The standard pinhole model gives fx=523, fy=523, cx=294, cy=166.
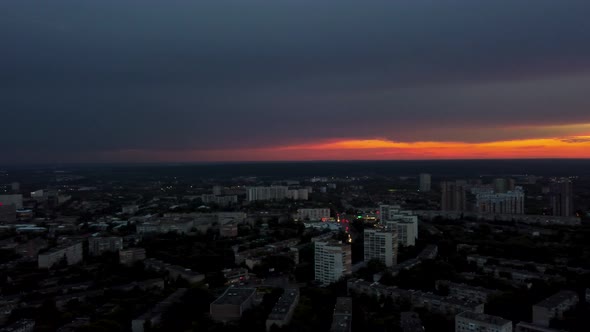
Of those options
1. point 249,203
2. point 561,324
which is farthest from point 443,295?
point 249,203

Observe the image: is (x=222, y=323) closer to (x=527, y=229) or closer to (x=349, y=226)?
(x=349, y=226)

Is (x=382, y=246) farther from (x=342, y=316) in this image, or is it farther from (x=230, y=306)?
(x=230, y=306)

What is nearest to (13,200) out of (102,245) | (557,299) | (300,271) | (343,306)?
(102,245)

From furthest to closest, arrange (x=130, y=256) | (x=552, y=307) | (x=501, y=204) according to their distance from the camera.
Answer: (x=501, y=204) → (x=130, y=256) → (x=552, y=307)

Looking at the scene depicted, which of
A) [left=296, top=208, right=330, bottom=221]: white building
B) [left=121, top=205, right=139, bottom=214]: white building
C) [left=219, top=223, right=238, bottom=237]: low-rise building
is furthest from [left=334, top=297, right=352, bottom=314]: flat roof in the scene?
[left=121, top=205, right=139, bottom=214]: white building

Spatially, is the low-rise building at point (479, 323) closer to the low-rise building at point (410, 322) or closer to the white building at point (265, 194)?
the low-rise building at point (410, 322)

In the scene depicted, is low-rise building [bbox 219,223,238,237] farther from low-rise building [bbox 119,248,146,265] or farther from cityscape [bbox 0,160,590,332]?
low-rise building [bbox 119,248,146,265]
